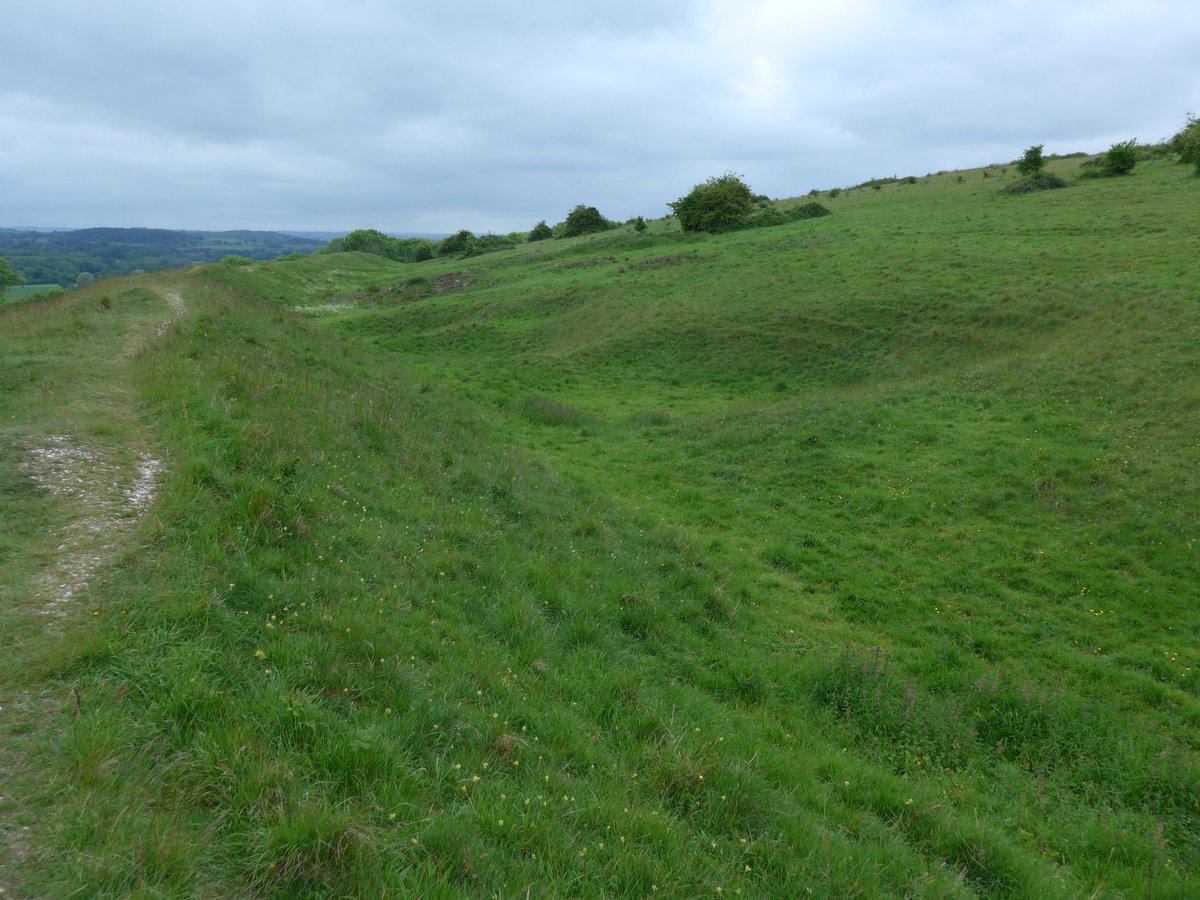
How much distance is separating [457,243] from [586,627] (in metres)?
84.9

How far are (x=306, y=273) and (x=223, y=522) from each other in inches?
2447

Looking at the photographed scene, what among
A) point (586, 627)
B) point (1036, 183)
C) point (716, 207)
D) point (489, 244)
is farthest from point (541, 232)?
point (586, 627)

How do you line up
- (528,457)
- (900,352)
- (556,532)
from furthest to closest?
(900,352), (528,457), (556,532)

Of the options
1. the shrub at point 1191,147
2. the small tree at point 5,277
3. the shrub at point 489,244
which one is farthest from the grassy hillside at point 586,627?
the shrub at point 489,244

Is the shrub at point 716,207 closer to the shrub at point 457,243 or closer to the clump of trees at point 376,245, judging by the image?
the shrub at point 457,243

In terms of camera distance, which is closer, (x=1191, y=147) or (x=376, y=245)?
(x=1191, y=147)

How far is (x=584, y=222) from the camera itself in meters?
74.1

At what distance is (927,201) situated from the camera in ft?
150

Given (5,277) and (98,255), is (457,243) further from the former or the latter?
(98,255)

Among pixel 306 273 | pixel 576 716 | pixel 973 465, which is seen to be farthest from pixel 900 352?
pixel 306 273

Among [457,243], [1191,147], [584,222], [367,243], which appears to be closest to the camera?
[1191,147]

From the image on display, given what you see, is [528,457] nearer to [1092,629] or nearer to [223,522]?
[223,522]

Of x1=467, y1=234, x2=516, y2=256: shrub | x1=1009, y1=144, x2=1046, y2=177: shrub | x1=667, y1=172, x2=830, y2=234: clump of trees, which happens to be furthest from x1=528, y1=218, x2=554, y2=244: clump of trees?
x1=1009, y1=144, x2=1046, y2=177: shrub

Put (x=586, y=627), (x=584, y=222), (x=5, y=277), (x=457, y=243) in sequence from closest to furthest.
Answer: (x=586, y=627), (x=5, y=277), (x=584, y=222), (x=457, y=243)
